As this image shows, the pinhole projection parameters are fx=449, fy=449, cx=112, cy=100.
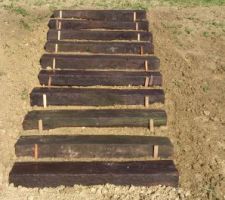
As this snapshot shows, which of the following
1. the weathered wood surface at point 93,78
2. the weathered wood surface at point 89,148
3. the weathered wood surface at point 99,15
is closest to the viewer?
the weathered wood surface at point 89,148

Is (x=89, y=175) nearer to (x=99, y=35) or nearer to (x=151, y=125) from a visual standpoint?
(x=151, y=125)

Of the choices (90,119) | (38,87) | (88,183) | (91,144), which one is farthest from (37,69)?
(88,183)

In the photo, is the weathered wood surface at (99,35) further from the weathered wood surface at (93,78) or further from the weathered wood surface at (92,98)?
the weathered wood surface at (92,98)

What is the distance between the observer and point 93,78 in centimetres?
1390

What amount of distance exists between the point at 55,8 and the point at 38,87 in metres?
5.81

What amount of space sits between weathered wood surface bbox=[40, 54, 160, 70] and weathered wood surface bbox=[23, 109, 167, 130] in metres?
2.61

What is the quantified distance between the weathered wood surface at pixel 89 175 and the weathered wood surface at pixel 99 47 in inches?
232

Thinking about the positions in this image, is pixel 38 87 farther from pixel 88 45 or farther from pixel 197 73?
pixel 197 73

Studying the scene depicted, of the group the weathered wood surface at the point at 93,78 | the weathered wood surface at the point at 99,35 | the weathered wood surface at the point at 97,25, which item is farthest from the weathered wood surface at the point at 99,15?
the weathered wood surface at the point at 93,78

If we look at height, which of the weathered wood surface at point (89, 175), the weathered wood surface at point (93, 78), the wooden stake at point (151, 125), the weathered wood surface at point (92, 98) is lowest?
the weathered wood surface at point (89, 175)

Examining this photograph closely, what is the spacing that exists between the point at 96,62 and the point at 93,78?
107cm

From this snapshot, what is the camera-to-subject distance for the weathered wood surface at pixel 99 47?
15.5 m

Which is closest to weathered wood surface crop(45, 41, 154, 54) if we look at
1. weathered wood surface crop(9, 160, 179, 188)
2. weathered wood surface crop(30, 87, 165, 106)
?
weathered wood surface crop(30, 87, 165, 106)

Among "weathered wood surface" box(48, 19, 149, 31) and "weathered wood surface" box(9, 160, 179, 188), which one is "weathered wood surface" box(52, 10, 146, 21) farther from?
"weathered wood surface" box(9, 160, 179, 188)
